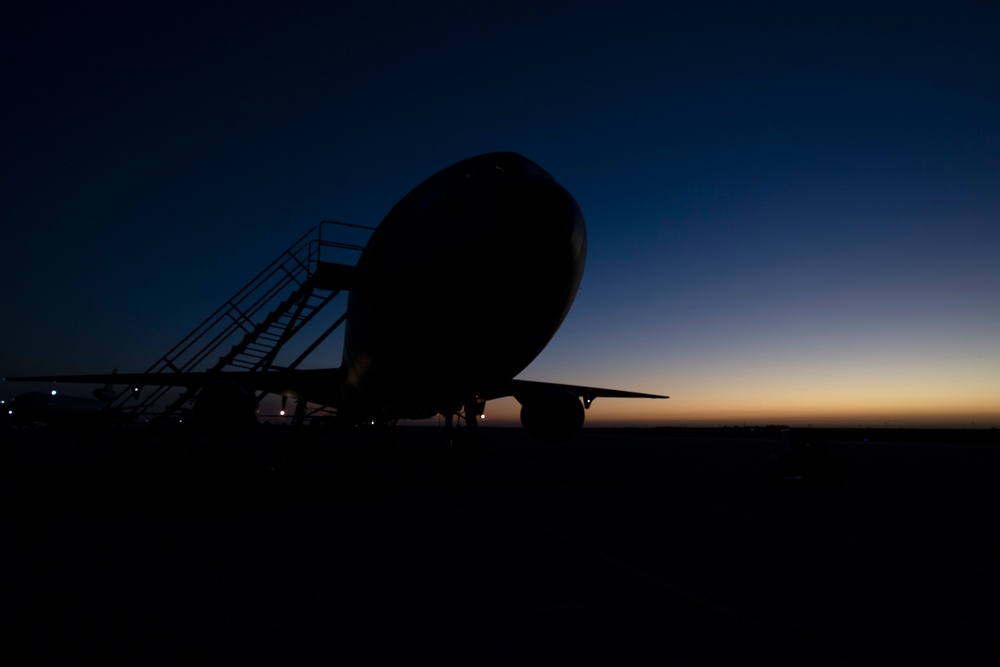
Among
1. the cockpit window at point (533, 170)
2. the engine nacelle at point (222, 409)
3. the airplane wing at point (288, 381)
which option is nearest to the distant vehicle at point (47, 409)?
the airplane wing at point (288, 381)

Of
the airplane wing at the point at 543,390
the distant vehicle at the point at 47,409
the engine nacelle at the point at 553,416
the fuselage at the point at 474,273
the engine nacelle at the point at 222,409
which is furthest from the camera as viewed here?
the distant vehicle at the point at 47,409

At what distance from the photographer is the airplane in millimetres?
7273

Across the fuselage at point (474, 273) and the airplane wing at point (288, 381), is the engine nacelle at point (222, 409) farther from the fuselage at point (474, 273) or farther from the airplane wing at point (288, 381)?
the airplane wing at point (288, 381)

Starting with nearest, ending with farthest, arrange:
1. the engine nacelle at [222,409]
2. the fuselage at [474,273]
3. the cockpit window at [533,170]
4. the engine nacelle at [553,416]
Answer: the fuselage at [474,273], the cockpit window at [533,170], the engine nacelle at [222,409], the engine nacelle at [553,416]

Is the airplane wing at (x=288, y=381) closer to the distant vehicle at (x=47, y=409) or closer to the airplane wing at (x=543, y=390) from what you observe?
the airplane wing at (x=543, y=390)

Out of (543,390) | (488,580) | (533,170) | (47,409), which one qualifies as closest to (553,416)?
(543,390)

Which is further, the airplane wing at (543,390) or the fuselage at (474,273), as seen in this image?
the airplane wing at (543,390)

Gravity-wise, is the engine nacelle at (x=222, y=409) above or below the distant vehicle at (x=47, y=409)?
below

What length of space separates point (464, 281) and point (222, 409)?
4.30 m

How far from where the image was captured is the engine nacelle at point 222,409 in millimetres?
8352

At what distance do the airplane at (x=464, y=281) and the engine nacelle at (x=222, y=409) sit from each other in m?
0.02

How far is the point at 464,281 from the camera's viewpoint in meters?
7.43

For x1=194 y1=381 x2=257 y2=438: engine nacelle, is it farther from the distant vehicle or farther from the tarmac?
the distant vehicle

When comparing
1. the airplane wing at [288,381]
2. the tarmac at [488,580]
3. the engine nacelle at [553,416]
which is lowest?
the tarmac at [488,580]
